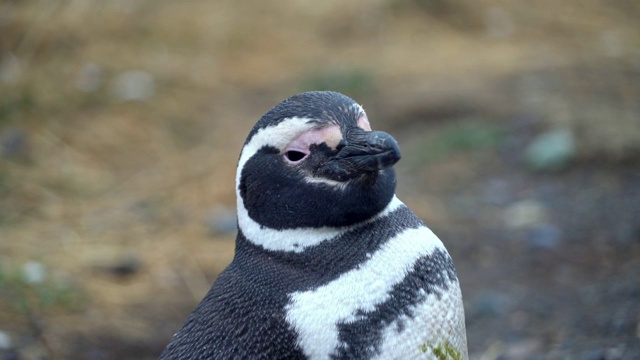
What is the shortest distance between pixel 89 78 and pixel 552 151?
3563 mm

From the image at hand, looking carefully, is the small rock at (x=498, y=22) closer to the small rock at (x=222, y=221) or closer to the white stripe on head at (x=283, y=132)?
the small rock at (x=222, y=221)

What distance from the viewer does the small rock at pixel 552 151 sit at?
5055mm

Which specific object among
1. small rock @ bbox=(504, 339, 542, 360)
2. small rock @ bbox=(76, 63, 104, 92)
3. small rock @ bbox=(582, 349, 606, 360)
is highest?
small rock @ bbox=(582, 349, 606, 360)

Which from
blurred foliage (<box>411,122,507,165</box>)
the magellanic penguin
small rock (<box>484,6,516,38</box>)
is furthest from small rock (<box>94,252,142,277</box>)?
small rock (<box>484,6,516,38</box>)

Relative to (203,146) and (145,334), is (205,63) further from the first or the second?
(145,334)

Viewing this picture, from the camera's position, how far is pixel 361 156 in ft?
6.83

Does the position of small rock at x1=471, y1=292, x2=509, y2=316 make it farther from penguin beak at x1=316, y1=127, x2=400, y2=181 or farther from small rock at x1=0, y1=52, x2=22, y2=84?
small rock at x1=0, y1=52, x2=22, y2=84

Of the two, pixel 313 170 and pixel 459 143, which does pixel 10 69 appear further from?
pixel 313 170

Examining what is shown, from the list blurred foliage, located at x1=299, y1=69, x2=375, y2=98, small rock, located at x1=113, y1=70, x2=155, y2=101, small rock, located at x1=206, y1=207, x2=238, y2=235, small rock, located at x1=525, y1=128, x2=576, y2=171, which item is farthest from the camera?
small rock, located at x1=113, y1=70, x2=155, y2=101

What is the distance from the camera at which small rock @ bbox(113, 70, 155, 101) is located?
254 inches

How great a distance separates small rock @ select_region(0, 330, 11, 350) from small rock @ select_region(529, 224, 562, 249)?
255 centimetres

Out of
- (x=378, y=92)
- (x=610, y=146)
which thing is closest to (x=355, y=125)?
(x=610, y=146)

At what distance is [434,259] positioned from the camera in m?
2.18

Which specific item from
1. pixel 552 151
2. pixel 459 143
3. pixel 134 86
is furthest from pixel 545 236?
pixel 134 86
